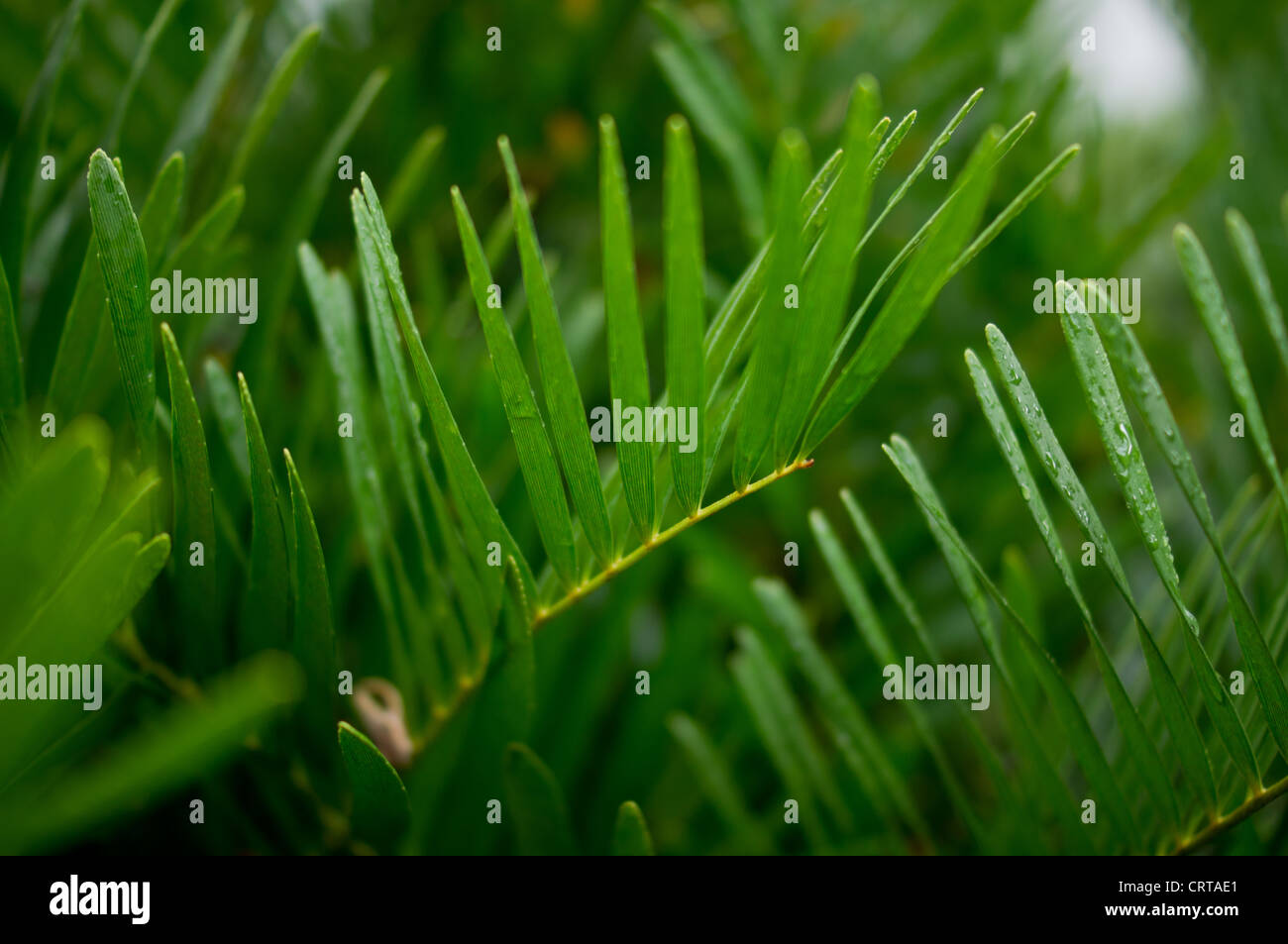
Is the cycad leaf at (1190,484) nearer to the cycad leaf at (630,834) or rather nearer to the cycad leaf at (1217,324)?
the cycad leaf at (1217,324)

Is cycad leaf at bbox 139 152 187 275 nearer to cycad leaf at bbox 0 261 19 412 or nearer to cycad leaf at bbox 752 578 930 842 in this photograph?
cycad leaf at bbox 0 261 19 412

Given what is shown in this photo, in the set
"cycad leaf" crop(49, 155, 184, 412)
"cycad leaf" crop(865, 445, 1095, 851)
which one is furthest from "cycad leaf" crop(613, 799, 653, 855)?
"cycad leaf" crop(49, 155, 184, 412)

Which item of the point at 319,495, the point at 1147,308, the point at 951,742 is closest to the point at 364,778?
the point at 319,495

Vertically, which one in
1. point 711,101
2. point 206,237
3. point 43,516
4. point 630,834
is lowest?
point 630,834

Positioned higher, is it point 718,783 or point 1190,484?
point 1190,484

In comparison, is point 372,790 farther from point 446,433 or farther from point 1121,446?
point 1121,446

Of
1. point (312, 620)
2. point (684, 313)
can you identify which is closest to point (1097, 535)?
point (684, 313)

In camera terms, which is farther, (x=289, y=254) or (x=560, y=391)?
(x=289, y=254)

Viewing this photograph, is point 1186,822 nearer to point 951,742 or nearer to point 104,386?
point 951,742
